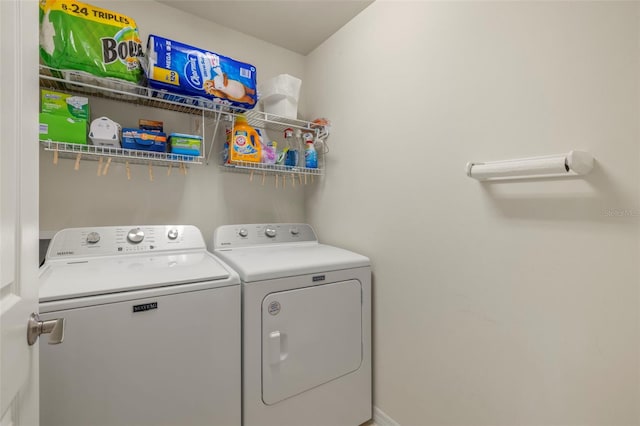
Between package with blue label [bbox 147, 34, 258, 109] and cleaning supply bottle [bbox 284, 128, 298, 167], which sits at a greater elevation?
package with blue label [bbox 147, 34, 258, 109]

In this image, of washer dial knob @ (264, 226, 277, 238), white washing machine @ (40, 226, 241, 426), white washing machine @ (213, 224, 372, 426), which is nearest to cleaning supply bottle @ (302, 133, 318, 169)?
washer dial knob @ (264, 226, 277, 238)

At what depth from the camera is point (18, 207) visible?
22.2 inches

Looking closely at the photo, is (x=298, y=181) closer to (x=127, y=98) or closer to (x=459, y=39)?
(x=127, y=98)

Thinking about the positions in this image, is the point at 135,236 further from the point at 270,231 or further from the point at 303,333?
the point at 303,333

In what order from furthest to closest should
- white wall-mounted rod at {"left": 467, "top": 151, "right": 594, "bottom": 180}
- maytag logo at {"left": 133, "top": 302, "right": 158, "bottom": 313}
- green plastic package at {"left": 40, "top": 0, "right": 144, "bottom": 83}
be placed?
green plastic package at {"left": 40, "top": 0, "right": 144, "bottom": 83} → maytag logo at {"left": 133, "top": 302, "right": 158, "bottom": 313} → white wall-mounted rod at {"left": 467, "top": 151, "right": 594, "bottom": 180}

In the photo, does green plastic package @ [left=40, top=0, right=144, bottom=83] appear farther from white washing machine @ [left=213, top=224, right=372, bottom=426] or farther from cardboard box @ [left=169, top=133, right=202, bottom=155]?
white washing machine @ [left=213, top=224, right=372, bottom=426]

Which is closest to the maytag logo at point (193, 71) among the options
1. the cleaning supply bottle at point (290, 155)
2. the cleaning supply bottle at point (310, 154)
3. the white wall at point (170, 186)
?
the white wall at point (170, 186)

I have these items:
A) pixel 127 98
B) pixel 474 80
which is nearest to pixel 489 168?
pixel 474 80

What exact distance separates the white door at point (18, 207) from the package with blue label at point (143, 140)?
2.78 feet

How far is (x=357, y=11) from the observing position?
186cm

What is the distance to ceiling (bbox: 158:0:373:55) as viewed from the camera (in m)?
1.81

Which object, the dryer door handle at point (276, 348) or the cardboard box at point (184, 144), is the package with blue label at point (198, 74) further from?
the dryer door handle at point (276, 348)

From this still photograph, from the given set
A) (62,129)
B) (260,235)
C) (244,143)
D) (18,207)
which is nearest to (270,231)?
(260,235)

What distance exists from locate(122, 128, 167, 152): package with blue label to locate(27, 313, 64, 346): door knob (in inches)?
41.7
